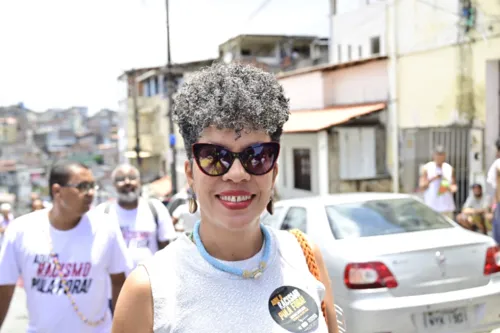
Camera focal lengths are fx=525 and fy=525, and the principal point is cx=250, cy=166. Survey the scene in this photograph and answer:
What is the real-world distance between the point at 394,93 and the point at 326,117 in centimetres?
201

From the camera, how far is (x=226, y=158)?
157cm

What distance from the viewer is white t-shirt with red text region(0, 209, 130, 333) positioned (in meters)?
2.88

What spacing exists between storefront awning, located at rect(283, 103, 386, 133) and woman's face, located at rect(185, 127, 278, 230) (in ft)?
39.3

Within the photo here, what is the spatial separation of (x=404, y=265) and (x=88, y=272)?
235 cm

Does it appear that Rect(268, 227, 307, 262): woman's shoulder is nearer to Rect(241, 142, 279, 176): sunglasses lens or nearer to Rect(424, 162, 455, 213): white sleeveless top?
Rect(241, 142, 279, 176): sunglasses lens

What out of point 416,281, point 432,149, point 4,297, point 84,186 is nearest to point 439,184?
point 432,149

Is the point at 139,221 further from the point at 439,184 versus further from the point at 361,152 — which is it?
the point at 361,152

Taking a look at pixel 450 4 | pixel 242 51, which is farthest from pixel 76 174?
pixel 242 51

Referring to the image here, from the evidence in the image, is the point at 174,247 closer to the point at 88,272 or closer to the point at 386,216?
the point at 88,272

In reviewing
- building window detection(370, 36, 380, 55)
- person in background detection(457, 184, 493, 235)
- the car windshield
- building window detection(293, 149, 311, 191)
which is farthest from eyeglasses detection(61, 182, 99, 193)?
building window detection(370, 36, 380, 55)

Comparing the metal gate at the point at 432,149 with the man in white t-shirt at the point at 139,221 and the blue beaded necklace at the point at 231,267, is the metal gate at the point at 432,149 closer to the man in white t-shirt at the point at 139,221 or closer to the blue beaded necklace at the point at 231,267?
the man in white t-shirt at the point at 139,221

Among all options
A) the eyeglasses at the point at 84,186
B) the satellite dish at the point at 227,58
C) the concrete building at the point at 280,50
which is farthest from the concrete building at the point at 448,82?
the concrete building at the point at 280,50

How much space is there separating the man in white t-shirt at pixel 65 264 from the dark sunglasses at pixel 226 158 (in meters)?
1.71

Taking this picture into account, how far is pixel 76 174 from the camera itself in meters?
3.30
